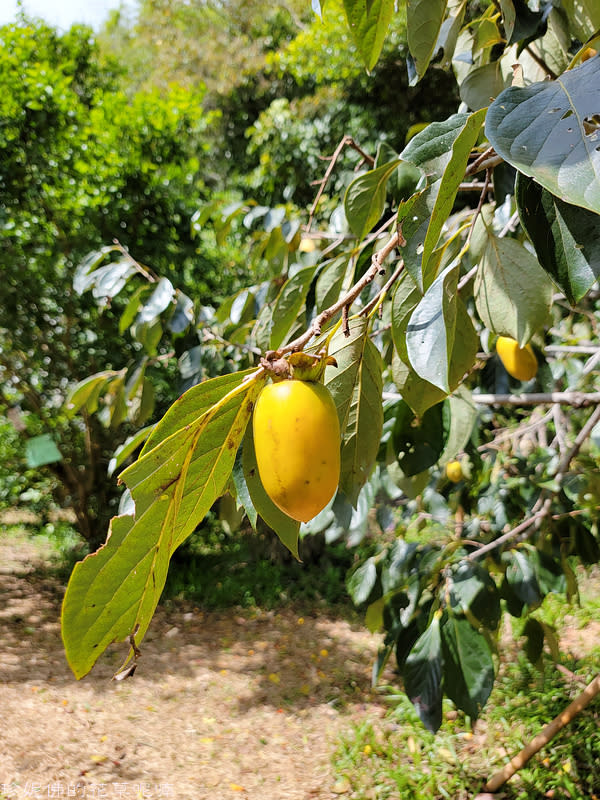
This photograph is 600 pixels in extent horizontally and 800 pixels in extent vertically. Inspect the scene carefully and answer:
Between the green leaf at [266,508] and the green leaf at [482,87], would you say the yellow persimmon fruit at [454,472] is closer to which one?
the green leaf at [482,87]

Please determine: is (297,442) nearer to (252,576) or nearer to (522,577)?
(522,577)

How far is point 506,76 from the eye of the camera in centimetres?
83

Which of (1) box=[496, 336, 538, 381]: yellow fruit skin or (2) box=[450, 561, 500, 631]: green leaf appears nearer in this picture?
(1) box=[496, 336, 538, 381]: yellow fruit skin

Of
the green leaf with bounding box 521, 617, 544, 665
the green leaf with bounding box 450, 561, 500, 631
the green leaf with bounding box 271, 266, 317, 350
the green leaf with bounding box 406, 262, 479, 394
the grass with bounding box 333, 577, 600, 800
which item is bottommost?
the grass with bounding box 333, 577, 600, 800

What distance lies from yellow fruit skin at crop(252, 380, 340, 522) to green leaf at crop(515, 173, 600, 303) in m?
0.17

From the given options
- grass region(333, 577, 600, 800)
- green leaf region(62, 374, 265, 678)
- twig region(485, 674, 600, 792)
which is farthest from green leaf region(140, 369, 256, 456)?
grass region(333, 577, 600, 800)

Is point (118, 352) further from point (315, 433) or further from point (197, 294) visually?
point (315, 433)

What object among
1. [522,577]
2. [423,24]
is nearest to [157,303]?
[423,24]

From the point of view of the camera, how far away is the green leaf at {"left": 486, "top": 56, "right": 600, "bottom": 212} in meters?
0.33

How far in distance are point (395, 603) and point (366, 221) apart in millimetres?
931

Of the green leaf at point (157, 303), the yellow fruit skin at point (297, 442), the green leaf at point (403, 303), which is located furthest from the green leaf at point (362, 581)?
the yellow fruit skin at point (297, 442)

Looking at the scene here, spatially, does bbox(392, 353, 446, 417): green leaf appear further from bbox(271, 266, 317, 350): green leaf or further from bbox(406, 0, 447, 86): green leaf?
bbox(406, 0, 447, 86): green leaf

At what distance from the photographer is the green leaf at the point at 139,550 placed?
387 millimetres

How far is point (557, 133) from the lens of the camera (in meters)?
0.36
